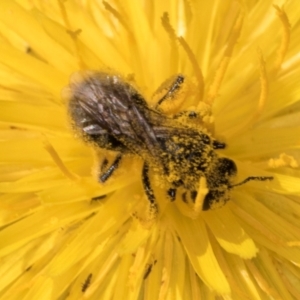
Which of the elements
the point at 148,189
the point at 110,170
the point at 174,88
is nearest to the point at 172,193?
the point at 148,189

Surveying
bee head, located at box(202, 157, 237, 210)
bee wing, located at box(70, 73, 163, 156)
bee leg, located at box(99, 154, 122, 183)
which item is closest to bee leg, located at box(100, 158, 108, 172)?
bee leg, located at box(99, 154, 122, 183)

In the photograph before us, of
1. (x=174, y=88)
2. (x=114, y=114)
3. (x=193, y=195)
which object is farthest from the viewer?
(x=174, y=88)

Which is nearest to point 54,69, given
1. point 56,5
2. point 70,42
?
point 70,42

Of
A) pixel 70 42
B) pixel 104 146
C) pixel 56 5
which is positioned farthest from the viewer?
pixel 56 5

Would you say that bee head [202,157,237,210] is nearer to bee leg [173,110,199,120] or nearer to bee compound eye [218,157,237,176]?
bee compound eye [218,157,237,176]

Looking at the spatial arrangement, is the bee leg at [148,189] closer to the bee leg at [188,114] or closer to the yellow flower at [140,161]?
the yellow flower at [140,161]

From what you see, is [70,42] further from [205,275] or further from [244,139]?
[205,275]

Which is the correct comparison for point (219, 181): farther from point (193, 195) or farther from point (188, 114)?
point (188, 114)
